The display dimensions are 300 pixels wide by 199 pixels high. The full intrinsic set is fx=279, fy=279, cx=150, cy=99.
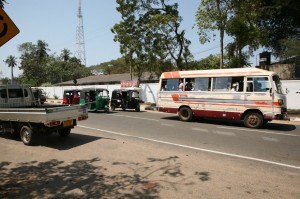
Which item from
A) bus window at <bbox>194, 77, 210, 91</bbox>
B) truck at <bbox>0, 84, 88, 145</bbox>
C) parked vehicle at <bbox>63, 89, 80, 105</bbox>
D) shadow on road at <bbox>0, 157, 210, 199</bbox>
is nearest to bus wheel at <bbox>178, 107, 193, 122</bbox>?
bus window at <bbox>194, 77, 210, 91</bbox>

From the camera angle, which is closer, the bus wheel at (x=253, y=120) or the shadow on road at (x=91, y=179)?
the shadow on road at (x=91, y=179)

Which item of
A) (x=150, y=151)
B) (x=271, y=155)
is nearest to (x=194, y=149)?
(x=150, y=151)

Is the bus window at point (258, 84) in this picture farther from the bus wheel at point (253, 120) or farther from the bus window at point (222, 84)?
the bus wheel at point (253, 120)

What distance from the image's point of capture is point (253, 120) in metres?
13.3

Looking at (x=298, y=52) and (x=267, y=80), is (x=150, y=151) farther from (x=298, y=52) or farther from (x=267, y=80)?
(x=298, y=52)

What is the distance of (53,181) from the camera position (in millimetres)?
6000

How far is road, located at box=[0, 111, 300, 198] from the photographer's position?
5.37 metres

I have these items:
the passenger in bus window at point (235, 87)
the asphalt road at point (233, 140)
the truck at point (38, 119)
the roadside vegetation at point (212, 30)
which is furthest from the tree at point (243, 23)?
the truck at point (38, 119)

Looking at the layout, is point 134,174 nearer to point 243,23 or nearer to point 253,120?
point 253,120

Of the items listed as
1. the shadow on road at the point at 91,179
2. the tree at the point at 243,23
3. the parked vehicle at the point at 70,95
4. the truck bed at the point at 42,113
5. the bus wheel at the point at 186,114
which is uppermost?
the tree at the point at 243,23

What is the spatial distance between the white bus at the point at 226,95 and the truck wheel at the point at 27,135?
8.58 m

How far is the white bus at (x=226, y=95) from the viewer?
12906 millimetres

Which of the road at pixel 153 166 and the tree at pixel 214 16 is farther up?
the tree at pixel 214 16

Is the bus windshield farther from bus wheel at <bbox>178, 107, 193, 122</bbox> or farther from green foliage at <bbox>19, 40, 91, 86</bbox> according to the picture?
green foliage at <bbox>19, 40, 91, 86</bbox>
